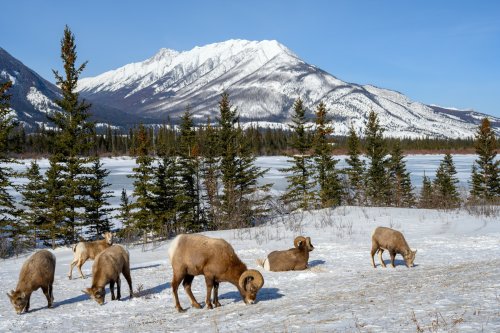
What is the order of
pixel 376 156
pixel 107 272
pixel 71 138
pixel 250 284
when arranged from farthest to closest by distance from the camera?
pixel 376 156
pixel 71 138
pixel 107 272
pixel 250 284

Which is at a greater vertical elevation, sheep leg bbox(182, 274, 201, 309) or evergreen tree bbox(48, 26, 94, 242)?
evergreen tree bbox(48, 26, 94, 242)

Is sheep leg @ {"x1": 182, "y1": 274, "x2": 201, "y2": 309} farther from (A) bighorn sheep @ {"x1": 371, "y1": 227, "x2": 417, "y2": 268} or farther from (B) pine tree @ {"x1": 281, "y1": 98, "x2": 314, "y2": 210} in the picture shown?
(B) pine tree @ {"x1": 281, "y1": 98, "x2": 314, "y2": 210}

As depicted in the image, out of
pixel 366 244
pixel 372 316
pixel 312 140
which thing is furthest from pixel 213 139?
pixel 372 316

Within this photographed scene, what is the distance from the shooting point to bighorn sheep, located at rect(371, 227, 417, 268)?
12750 millimetres

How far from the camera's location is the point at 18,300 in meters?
8.90

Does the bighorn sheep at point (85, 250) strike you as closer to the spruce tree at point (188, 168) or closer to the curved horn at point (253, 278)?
the curved horn at point (253, 278)

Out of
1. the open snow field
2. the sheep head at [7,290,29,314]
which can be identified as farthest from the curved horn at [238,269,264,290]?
the sheep head at [7,290,29,314]

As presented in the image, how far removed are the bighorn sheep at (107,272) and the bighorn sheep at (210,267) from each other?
6.42 ft

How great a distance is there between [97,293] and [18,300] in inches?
61.4

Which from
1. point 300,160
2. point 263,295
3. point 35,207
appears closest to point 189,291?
point 263,295

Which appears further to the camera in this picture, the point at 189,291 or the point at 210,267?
the point at 189,291

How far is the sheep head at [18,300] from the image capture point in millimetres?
8852

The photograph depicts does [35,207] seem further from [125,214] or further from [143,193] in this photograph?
[143,193]

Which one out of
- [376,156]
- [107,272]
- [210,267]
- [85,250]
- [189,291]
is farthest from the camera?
[376,156]
